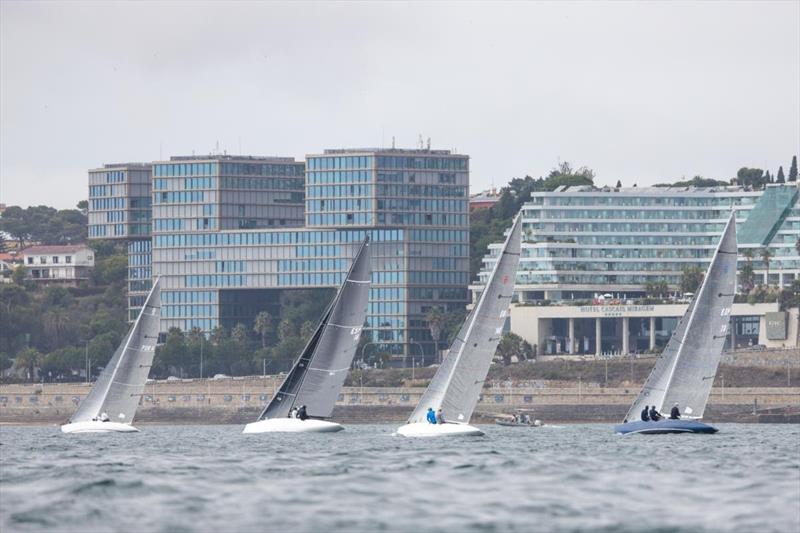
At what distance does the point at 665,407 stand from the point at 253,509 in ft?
128

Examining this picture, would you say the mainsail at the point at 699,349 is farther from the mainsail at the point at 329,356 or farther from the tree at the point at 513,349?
Result: the tree at the point at 513,349

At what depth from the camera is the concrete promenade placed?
480ft

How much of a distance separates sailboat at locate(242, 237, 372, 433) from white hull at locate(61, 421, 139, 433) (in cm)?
1446

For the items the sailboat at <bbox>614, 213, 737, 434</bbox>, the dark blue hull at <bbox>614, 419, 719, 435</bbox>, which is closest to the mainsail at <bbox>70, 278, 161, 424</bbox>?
the sailboat at <bbox>614, 213, 737, 434</bbox>

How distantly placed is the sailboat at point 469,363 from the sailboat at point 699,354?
7.77m

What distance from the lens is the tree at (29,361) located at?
195625 millimetres

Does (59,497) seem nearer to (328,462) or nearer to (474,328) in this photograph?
(328,462)

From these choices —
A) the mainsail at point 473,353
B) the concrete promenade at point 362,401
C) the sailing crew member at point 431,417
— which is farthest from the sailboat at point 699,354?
the concrete promenade at point 362,401

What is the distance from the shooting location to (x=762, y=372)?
16788cm

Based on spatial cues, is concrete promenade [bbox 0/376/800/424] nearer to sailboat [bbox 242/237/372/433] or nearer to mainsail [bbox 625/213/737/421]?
sailboat [bbox 242/237/372/433]

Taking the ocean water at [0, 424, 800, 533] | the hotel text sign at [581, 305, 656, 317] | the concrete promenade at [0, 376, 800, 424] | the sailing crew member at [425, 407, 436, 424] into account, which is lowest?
the concrete promenade at [0, 376, 800, 424]

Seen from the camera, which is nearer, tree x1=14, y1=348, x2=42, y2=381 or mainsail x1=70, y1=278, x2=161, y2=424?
mainsail x1=70, y1=278, x2=161, y2=424

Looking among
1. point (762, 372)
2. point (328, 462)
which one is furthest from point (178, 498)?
point (762, 372)

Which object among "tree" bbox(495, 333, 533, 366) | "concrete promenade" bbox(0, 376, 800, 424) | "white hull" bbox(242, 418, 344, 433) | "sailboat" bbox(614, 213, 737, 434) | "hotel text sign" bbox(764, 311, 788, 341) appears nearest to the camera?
"sailboat" bbox(614, 213, 737, 434)
